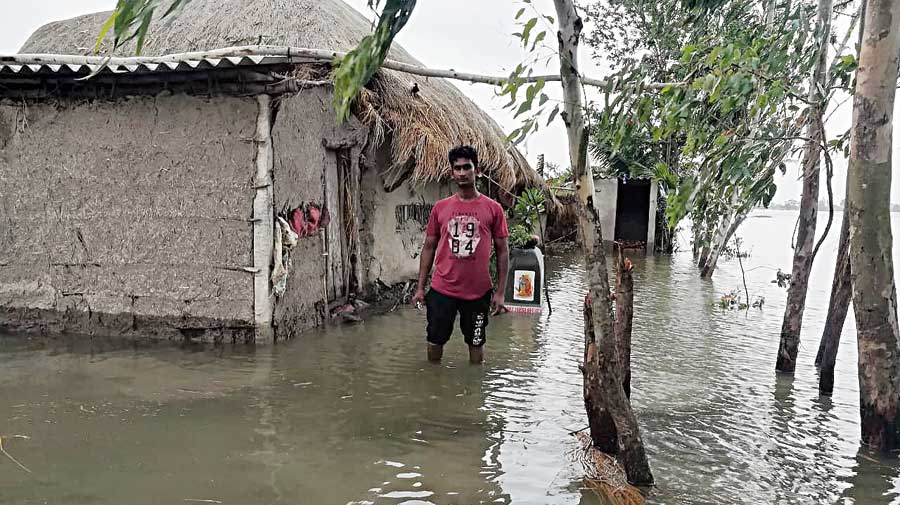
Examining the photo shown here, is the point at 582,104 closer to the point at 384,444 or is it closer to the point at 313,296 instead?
the point at 384,444

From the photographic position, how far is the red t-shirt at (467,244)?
5.06m

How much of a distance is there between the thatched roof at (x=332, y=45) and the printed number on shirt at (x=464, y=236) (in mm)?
2180

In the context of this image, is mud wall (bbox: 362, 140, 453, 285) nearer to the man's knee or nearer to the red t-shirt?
the man's knee

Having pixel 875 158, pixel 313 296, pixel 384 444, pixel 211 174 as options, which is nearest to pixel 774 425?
pixel 875 158

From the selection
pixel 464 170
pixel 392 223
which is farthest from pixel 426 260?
pixel 392 223

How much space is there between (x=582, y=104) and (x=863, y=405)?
2.50m

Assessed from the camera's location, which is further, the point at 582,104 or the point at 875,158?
the point at 875,158

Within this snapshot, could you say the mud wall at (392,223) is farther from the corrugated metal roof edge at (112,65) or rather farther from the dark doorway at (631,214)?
the dark doorway at (631,214)

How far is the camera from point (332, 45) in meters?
7.56

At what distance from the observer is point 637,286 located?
11.4 metres

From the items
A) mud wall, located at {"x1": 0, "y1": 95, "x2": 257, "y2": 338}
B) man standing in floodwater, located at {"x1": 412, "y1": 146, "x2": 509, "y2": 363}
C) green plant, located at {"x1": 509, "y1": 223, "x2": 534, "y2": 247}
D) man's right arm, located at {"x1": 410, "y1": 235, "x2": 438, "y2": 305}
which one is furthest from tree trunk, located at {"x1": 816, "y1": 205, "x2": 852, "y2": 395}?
mud wall, located at {"x1": 0, "y1": 95, "x2": 257, "y2": 338}

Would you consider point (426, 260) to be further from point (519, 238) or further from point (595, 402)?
point (519, 238)

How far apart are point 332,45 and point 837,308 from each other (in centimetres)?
545

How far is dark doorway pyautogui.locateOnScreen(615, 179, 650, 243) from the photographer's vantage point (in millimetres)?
20375
